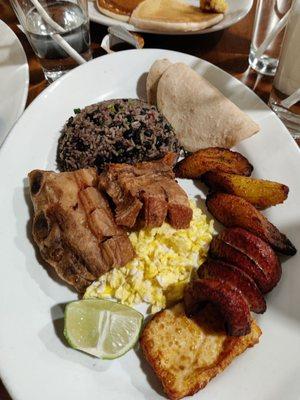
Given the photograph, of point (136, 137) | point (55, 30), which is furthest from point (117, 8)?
point (136, 137)

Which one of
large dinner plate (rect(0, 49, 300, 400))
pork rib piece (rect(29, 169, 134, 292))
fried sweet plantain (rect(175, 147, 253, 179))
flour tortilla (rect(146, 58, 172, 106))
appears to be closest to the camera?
large dinner plate (rect(0, 49, 300, 400))

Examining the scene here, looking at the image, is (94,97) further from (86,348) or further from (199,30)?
(86,348)

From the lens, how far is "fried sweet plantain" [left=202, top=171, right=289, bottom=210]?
191 centimetres

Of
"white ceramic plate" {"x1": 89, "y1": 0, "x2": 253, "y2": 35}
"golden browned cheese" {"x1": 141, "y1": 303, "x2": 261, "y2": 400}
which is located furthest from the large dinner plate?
"white ceramic plate" {"x1": 89, "y1": 0, "x2": 253, "y2": 35}

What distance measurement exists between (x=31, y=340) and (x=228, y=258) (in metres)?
0.84

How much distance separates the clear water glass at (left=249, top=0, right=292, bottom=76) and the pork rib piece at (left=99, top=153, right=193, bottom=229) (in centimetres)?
130

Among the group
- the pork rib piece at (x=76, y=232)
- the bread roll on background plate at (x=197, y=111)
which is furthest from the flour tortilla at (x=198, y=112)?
the pork rib piece at (x=76, y=232)

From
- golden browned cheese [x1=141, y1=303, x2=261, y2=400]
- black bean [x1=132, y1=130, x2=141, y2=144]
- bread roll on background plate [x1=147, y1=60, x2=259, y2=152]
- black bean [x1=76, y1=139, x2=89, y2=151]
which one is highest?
bread roll on background plate [x1=147, y1=60, x2=259, y2=152]

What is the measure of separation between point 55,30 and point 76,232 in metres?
1.35

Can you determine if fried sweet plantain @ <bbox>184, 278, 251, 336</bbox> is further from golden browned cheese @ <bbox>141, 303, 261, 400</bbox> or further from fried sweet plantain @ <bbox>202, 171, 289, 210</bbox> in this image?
fried sweet plantain @ <bbox>202, 171, 289, 210</bbox>

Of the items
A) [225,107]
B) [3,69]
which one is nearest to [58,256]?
[225,107]

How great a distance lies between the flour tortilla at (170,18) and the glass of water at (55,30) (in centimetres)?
42

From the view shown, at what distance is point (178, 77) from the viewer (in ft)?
7.79

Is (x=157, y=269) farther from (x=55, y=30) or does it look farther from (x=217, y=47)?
(x=217, y=47)
